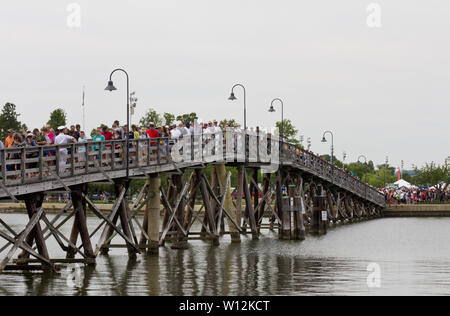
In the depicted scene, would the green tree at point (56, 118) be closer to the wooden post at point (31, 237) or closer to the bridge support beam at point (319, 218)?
the bridge support beam at point (319, 218)

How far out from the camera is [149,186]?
3334cm

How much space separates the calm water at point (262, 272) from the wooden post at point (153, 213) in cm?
92

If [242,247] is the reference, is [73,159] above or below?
above

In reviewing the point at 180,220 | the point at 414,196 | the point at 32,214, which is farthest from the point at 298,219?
the point at 414,196

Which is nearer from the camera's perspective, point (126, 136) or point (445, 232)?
point (126, 136)

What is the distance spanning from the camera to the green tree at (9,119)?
13538 cm

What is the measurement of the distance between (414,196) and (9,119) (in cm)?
7522

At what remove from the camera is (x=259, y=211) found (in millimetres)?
49719

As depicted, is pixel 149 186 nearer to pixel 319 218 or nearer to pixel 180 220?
pixel 180 220

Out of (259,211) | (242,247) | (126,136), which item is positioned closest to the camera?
(126,136)
